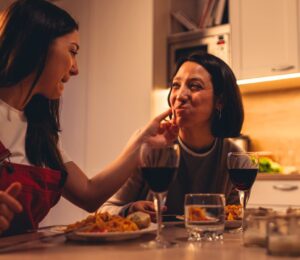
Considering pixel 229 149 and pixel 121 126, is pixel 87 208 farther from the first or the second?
pixel 121 126

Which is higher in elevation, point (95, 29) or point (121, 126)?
point (95, 29)

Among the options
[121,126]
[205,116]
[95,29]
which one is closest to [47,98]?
[205,116]

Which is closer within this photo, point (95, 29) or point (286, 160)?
point (286, 160)

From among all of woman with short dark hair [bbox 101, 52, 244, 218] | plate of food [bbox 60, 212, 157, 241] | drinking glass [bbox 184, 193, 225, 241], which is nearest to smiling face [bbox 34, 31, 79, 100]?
woman with short dark hair [bbox 101, 52, 244, 218]

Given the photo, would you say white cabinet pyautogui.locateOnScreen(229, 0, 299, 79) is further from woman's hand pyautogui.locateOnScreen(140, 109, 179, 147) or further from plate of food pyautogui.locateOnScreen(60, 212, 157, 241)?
plate of food pyautogui.locateOnScreen(60, 212, 157, 241)

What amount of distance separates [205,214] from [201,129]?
0.92 meters

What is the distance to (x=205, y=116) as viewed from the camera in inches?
67.4

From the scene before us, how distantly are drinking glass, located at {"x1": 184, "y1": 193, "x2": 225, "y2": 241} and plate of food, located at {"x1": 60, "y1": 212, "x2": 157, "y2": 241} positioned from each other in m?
0.09

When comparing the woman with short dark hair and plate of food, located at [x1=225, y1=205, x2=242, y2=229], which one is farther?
the woman with short dark hair

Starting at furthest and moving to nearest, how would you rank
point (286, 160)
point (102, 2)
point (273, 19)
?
point (102, 2) → point (286, 160) → point (273, 19)

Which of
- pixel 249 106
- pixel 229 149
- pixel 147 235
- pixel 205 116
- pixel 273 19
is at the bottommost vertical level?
pixel 147 235

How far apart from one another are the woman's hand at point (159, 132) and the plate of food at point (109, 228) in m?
0.42

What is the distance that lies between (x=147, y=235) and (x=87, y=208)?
1.59 feet

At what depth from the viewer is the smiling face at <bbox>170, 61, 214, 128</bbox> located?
1658mm
